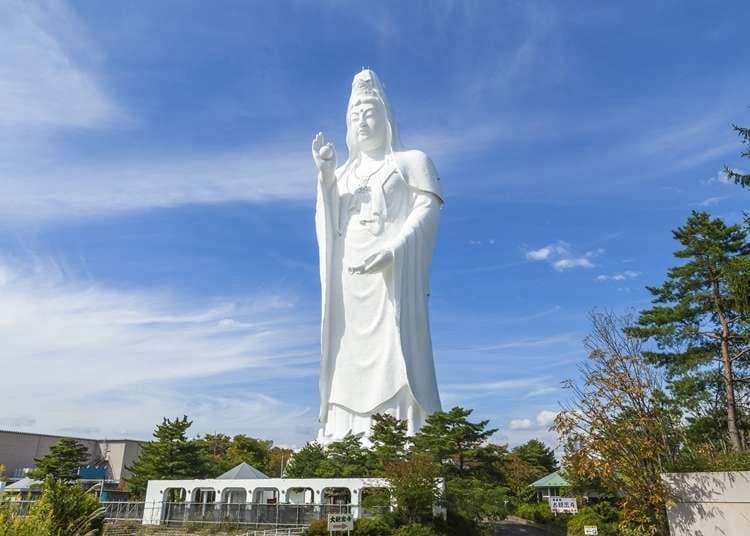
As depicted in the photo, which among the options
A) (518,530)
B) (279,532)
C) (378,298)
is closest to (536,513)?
(518,530)

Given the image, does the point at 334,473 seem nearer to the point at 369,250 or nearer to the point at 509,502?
the point at 509,502

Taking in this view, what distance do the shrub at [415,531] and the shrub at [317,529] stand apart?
6.19ft

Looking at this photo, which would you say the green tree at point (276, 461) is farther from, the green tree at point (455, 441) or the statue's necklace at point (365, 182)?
the green tree at point (455, 441)

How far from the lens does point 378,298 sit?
81.1 feet

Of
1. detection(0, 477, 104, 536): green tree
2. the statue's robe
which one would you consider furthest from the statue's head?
detection(0, 477, 104, 536): green tree

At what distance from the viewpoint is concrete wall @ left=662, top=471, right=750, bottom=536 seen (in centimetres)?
1036

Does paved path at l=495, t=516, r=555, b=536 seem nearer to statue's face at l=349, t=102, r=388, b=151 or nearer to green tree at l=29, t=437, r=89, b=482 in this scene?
statue's face at l=349, t=102, r=388, b=151

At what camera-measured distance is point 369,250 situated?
25.3 m

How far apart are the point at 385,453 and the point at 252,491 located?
15.7 feet

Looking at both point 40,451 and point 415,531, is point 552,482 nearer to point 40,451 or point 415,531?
point 415,531

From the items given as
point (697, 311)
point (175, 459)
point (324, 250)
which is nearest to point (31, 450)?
point (175, 459)

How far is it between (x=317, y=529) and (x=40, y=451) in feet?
148

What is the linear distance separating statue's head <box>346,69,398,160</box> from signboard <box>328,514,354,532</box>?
56.1 feet

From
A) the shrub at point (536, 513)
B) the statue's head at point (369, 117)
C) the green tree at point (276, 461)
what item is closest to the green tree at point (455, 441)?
the shrub at point (536, 513)
